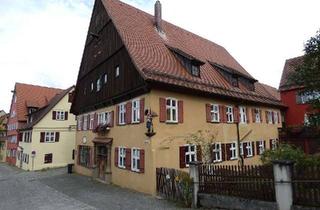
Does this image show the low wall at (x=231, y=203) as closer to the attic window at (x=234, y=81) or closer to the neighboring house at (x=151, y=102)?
the neighboring house at (x=151, y=102)

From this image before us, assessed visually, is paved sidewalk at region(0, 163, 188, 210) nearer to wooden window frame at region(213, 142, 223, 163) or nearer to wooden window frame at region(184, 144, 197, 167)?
wooden window frame at region(184, 144, 197, 167)

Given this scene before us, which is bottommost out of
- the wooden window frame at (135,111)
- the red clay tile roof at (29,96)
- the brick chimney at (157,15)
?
the wooden window frame at (135,111)

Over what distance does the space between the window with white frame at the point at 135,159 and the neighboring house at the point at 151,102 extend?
2.3 inches

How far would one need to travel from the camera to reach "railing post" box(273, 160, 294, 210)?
9.21m

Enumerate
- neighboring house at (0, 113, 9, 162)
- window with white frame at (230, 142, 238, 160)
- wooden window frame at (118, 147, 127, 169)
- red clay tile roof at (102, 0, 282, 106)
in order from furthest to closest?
1. neighboring house at (0, 113, 9, 162)
2. window with white frame at (230, 142, 238, 160)
3. wooden window frame at (118, 147, 127, 169)
4. red clay tile roof at (102, 0, 282, 106)

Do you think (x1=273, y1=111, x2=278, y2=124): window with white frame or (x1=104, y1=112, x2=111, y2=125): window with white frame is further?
(x1=273, y1=111, x2=278, y2=124): window with white frame

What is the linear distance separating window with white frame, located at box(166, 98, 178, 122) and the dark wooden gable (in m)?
1.70

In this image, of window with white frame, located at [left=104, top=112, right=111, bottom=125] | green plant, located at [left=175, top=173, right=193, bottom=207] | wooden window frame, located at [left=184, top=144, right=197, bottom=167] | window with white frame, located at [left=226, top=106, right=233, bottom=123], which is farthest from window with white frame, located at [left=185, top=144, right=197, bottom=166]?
window with white frame, located at [left=104, top=112, right=111, bottom=125]

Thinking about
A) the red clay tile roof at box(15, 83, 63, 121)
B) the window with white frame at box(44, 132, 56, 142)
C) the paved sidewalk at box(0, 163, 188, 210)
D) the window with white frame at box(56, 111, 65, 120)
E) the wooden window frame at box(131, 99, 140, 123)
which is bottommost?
the paved sidewalk at box(0, 163, 188, 210)

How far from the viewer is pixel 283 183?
30.6 ft

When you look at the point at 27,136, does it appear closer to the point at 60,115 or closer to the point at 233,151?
the point at 60,115

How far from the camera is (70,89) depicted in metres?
36.8

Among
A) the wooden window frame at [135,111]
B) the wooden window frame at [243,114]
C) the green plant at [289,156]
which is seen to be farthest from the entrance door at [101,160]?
the green plant at [289,156]

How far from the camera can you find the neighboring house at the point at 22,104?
41031mm
